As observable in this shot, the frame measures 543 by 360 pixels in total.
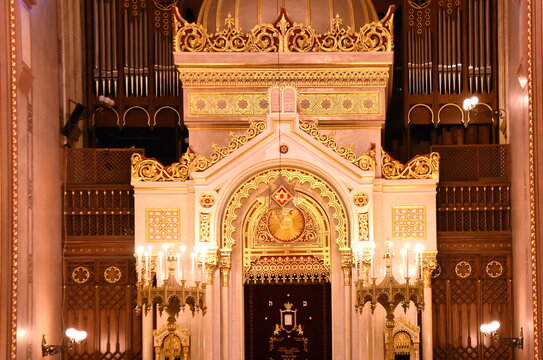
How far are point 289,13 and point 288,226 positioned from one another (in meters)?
3.39

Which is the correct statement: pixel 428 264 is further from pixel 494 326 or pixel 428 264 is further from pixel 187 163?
pixel 187 163

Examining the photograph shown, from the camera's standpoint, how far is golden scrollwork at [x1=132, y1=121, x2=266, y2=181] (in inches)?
649

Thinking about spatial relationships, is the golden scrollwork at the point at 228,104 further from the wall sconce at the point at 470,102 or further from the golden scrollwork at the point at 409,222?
the wall sconce at the point at 470,102

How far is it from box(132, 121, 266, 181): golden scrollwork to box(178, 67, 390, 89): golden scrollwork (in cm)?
87

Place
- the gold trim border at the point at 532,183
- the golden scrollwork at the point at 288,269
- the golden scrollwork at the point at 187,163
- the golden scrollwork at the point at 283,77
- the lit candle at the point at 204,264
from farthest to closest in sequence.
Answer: the golden scrollwork at the point at 283,77 → the golden scrollwork at the point at 288,269 → the golden scrollwork at the point at 187,163 → the lit candle at the point at 204,264 → the gold trim border at the point at 532,183

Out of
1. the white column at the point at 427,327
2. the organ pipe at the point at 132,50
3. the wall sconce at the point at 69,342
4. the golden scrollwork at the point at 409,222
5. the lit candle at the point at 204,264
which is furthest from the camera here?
the organ pipe at the point at 132,50

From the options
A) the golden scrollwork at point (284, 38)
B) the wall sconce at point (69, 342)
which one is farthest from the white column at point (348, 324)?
the wall sconce at point (69, 342)

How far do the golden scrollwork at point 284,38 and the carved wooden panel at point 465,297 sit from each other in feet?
A: 11.7

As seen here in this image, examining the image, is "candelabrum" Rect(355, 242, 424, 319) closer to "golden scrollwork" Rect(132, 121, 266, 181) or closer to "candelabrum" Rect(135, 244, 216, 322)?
"candelabrum" Rect(135, 244, 216, 322)

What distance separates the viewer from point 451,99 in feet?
62.2

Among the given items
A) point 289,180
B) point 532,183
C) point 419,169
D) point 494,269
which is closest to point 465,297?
point 494,269

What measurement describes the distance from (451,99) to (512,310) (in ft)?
13.0

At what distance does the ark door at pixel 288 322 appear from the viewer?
55.0 ft

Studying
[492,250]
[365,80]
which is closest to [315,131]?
[365,80]
